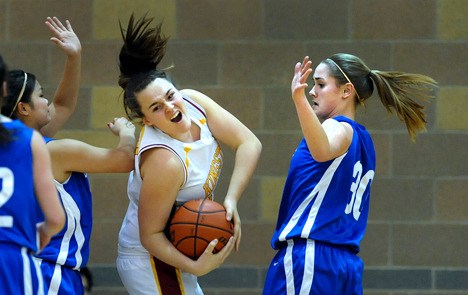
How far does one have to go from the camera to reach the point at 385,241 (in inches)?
227

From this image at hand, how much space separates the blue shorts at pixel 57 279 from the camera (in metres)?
3.70

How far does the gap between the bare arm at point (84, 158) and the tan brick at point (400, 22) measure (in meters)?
2.40

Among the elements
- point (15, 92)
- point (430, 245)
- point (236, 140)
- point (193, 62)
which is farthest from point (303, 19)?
Result: point (15, 92)

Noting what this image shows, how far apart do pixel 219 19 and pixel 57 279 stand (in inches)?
101

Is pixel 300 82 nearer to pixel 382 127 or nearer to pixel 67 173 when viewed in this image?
pixel 67 173

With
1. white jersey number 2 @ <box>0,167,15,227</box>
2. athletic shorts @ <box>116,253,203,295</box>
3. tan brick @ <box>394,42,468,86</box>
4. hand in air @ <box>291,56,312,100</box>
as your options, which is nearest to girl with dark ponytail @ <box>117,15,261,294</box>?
athletic shorts @ <box>116,253,203,295</box>

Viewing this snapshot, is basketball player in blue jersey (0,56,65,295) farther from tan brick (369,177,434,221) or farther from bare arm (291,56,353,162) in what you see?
tan brick (369,177,434,221)

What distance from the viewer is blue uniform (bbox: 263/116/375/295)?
12.4 ft

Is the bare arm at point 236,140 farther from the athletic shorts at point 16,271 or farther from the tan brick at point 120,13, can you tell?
the tan brick at point 120,13

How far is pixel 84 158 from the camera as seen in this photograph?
374cm

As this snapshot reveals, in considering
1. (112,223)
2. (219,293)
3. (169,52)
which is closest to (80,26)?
(169,52)

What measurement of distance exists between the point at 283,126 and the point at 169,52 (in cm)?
89

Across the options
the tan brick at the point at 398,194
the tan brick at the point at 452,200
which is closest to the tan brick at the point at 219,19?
the tan brick at the point at 398,194

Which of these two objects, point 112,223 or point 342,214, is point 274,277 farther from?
point 112,223
